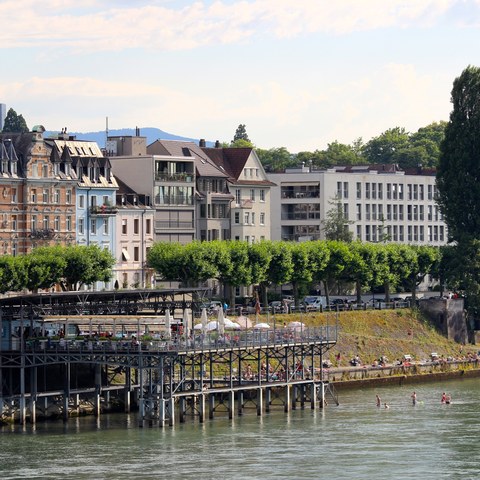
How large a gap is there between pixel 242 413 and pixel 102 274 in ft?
107

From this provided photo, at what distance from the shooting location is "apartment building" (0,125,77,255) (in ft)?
505

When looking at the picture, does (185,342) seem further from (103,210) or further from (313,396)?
(103,210)

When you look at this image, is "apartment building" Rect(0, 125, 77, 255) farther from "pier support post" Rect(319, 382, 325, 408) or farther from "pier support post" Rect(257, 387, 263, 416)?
"pier support post" Rect(257, 387, 263, 416)

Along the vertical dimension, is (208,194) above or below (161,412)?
above

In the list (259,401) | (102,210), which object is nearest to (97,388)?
(259,401)

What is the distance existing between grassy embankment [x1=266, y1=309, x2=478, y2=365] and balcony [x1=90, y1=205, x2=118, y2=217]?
67.0 feet

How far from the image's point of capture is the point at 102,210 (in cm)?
16425

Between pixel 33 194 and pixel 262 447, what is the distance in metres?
56.2

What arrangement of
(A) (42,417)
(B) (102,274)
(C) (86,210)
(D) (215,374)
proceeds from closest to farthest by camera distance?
(A) (42,417) → (D) (215,374) → (B) (102,274) → (C) (86,210)

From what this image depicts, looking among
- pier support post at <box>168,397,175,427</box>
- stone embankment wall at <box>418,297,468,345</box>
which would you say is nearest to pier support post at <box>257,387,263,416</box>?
pier support post at <box>168,397,175,427</box>

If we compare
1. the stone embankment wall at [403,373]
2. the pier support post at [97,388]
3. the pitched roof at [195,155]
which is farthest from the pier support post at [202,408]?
the pitched roof at [195,155]

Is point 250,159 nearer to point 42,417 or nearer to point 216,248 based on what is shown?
point 216,248

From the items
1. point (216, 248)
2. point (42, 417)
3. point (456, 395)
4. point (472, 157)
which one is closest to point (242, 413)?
point (42, 417)

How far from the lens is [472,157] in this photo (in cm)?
17575
